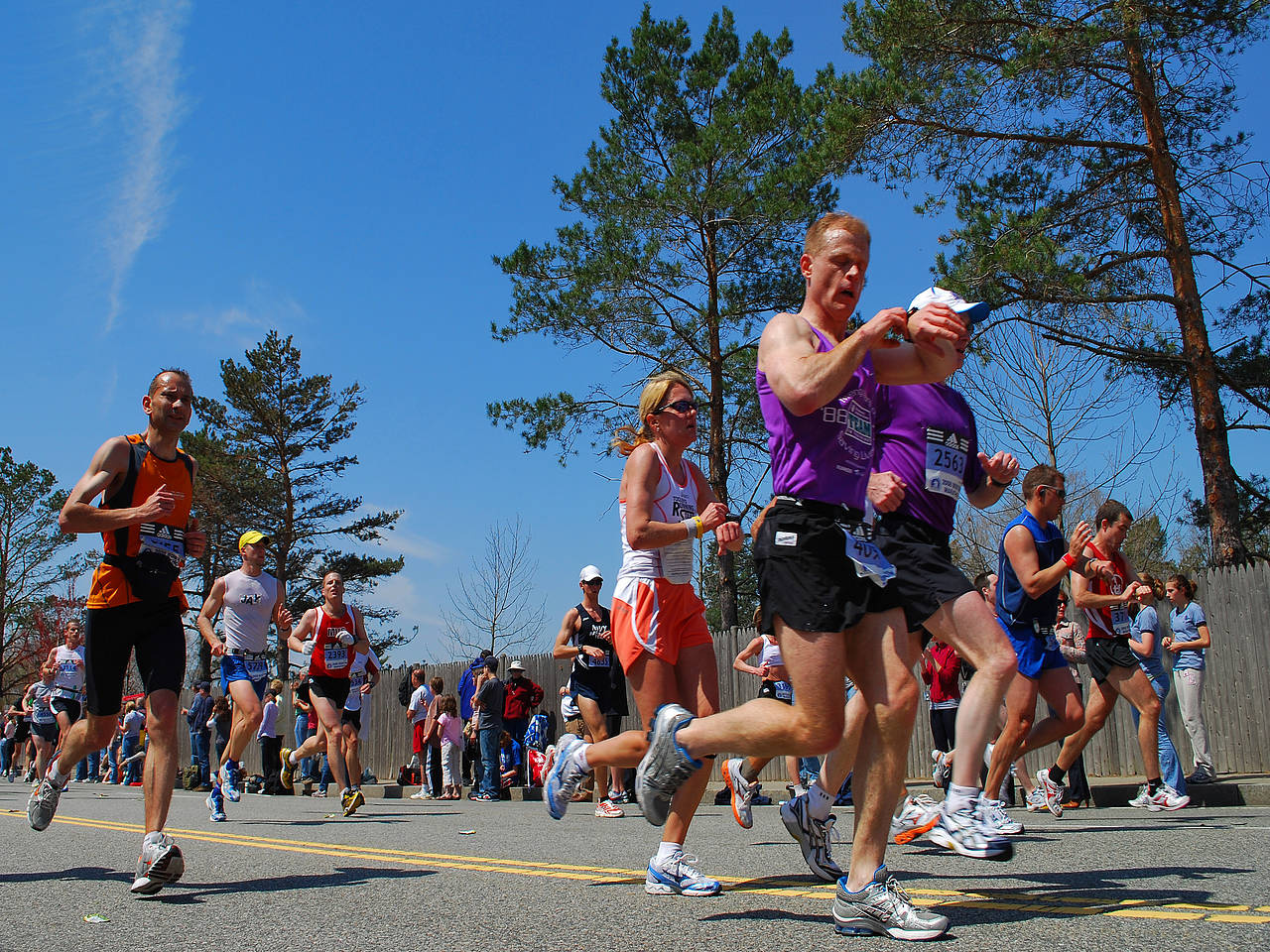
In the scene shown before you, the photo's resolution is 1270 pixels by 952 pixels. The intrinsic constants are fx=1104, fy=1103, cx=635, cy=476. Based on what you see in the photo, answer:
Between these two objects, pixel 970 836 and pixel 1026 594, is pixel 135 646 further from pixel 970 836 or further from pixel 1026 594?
pixel 1026 594

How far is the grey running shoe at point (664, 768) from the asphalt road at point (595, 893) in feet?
1.19

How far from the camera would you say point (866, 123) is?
1772 centimetres

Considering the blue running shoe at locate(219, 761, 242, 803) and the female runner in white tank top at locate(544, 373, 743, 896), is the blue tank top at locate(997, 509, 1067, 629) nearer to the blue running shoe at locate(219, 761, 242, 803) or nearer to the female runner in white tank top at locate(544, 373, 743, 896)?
the female runner in white tank top at locate(544, 373, 743, 896)

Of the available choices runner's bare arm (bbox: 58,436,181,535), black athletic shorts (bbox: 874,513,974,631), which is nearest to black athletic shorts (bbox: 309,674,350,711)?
runner's bare arm (bbox: 58,436,181,535)

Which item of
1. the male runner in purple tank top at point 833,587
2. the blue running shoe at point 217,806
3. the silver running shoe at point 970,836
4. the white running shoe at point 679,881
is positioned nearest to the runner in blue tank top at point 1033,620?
the silver running shoe at point 970,836

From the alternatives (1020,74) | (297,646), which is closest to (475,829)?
(297,646)

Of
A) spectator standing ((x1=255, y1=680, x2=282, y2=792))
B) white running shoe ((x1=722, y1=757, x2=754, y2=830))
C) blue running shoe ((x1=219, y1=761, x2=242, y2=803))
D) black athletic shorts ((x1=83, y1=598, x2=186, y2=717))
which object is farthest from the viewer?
spectator standing ((x1=255, y1=680, x2=282, y2=792))

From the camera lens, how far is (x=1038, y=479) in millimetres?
6938

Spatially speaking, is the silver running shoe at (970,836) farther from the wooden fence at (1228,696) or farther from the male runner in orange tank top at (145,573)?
the wooden fence at (1228,696)

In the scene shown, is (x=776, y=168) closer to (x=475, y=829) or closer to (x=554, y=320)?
(x=554, y=320)

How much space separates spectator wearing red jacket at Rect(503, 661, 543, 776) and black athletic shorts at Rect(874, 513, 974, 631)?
42.6ft

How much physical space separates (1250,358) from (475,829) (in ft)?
50.1

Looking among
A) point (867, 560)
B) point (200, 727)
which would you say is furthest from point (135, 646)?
point (200, 727)

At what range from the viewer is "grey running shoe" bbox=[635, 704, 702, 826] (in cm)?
355
